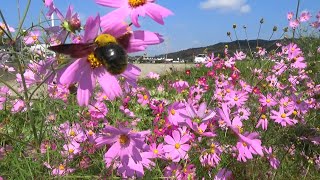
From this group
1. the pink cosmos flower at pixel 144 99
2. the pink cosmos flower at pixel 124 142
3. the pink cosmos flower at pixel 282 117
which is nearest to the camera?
the pink cosmos flower at pixel 124 142

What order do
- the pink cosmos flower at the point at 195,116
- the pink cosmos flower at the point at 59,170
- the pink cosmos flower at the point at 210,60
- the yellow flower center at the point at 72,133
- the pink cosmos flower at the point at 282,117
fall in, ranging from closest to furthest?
the pink cosmos flower at the point at 195,116
the pink cosmos flower at the point at 59,170
the yellow flower center at the point at 72,133
the pink cosmos flower at the point at 282,117
the pink cosmos flower at the point at 210,60

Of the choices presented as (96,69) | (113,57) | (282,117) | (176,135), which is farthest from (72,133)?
(282,117)

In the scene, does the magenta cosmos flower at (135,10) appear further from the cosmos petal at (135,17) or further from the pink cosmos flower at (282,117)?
the pink cosmos flower at (282,117)

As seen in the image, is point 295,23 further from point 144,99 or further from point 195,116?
point 195,116

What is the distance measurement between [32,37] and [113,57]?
34.7 inches

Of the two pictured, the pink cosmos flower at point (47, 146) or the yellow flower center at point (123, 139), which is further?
the pink cosmos flower at point (47, 146)

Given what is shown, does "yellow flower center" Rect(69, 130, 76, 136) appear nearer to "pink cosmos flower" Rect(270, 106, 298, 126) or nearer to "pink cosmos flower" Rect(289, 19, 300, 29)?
"pink cosmos flower" Rect(270, 106, 298, 126)

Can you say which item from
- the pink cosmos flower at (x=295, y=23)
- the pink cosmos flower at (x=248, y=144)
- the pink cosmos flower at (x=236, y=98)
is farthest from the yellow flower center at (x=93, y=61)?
the pink cosmos flower at (x=295, y=23)

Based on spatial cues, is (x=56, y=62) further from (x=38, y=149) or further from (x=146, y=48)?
(x=38, y=149)

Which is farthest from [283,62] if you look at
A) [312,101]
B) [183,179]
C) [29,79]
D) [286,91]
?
[29,79]

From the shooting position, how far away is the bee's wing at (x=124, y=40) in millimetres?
896

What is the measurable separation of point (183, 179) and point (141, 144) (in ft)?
1.54

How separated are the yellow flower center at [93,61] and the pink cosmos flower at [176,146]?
26.9 inches

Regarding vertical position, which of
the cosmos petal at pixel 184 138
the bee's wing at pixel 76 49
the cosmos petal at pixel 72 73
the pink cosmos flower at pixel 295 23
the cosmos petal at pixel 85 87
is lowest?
the cosmos petal at pixel 184 138
